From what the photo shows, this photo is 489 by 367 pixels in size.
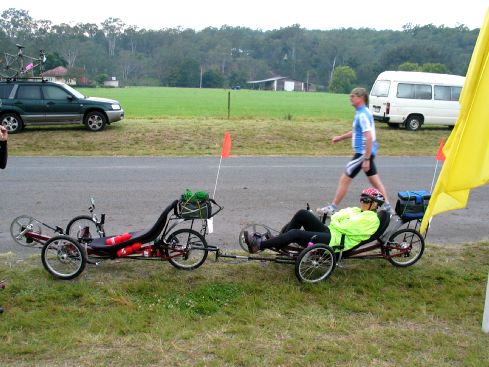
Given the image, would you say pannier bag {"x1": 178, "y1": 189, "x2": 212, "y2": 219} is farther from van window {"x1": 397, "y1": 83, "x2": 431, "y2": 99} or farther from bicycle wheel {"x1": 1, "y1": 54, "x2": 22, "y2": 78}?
van window {"x1": 397, "y1": 83, "x2": 431, "y2": 99}

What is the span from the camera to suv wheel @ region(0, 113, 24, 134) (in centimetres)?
1653

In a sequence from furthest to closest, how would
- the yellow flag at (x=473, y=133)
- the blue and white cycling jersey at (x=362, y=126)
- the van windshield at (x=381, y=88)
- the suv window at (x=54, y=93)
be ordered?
1. the van windshield at (x=381, y=88)
2. the suv window at (x=54, y=93)
3. the blue and white cycling jersey at (x=362, y=126)
4. the yellow flag at (x=473, y=133)

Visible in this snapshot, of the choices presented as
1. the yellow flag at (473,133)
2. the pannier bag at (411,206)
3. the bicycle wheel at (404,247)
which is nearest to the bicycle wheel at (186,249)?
the bicycle wheel at (404,247)

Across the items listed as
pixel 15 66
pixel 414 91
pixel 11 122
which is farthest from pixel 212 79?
pixel 11 122

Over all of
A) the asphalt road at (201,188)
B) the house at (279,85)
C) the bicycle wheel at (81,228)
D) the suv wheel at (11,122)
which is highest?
the house at (279,85)

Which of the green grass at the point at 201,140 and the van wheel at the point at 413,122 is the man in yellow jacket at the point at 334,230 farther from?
the van wheel at the point at 413,122

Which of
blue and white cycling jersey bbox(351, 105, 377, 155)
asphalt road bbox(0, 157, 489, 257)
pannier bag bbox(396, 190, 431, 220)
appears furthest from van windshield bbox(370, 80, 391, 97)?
pannier bag bbox(396, 190, 431, 220)

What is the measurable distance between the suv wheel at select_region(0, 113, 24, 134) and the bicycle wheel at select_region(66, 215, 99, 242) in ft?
37.7

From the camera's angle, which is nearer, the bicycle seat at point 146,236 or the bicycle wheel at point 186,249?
the bicycle seat at point 146,236

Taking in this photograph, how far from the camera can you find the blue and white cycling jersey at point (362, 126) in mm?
7137

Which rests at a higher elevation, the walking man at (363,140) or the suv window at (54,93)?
the suv window at (54,93)

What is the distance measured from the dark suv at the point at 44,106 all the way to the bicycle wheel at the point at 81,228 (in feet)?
37.3

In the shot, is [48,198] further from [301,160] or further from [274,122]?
[274,122]

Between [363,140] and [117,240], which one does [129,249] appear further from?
[363,140]
